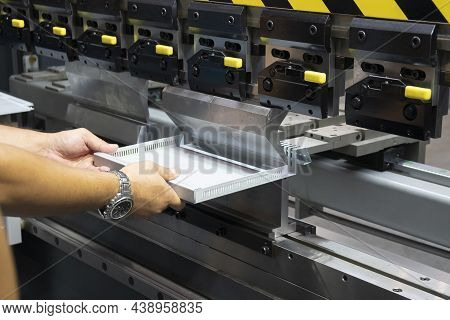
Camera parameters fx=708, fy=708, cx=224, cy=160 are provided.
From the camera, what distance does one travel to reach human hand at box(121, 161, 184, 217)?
2170 mm

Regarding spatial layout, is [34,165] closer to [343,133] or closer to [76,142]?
[76,142]

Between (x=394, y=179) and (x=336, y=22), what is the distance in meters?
0.73

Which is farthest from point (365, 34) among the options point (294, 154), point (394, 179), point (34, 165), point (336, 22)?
point (34, 165)

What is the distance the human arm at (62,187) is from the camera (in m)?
1.62

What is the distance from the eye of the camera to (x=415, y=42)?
6.73 ft

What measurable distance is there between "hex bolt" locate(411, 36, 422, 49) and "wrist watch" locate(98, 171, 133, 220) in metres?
0.93

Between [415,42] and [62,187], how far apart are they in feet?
3.54

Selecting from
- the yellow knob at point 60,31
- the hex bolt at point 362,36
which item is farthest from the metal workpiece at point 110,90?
the hex bolt at point 362,36

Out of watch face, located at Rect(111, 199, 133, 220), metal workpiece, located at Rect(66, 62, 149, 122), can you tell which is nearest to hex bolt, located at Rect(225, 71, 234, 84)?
watch face, located at Rect(111, 199, 133, 220)

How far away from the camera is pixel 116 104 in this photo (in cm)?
354

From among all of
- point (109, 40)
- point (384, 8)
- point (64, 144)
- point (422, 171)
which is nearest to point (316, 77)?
point (384, 8)

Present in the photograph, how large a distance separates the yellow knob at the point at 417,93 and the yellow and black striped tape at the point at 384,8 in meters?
0.20

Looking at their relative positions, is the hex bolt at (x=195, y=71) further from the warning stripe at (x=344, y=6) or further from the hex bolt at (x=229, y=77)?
the warning stripe at (x=344, y=6)

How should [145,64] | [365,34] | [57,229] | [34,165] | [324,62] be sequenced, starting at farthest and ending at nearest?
[57,229] < [145,64] < [324,62] < [365,34] < [34,165]
